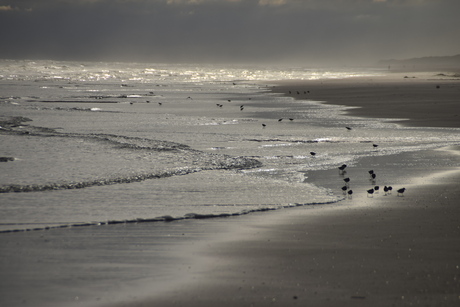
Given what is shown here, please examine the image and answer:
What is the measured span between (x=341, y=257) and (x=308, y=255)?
0.41 m

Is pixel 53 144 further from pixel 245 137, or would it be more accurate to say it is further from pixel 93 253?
pixel 93 253

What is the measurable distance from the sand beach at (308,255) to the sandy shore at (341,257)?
0.01 meters

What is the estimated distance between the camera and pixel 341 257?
7.00 m

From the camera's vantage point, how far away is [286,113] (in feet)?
101

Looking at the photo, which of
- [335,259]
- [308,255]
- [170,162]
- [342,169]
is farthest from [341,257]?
[170,162]

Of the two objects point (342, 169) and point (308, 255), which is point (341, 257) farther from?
point (342, 169)

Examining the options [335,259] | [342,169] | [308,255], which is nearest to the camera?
[335,259]

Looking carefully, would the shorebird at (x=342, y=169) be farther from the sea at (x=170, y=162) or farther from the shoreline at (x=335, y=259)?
the shoreline at (x=335, y=259)

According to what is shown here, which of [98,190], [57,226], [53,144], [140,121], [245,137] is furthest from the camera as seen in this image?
[140,121]

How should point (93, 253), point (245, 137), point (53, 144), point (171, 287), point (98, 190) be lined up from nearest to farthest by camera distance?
point (171, 287), point (93, 253), point (98, 190), point (53, 144), point (245, 137)

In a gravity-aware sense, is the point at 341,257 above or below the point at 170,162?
below

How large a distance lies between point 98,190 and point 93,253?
4.01m

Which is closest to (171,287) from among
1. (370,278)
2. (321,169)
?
(370,278)

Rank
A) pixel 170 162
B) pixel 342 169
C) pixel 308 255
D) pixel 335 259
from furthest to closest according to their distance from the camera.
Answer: pixel 170 162
pixel 342 169
pixel 308 255
pixel 335 259
